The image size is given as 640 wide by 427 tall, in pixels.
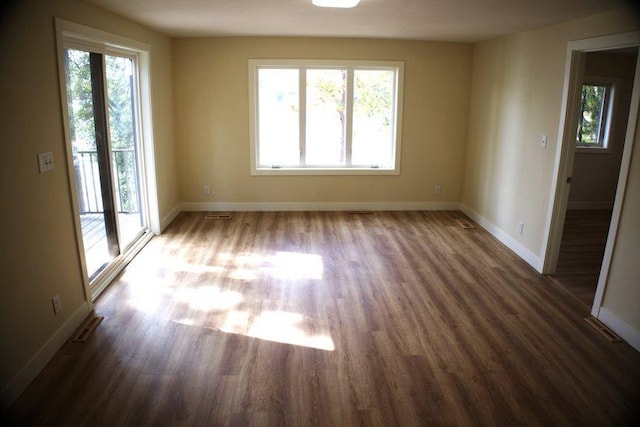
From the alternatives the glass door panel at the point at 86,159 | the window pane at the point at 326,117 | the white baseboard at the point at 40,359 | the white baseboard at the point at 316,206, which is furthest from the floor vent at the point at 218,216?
the white baseboard at the point at 40,359

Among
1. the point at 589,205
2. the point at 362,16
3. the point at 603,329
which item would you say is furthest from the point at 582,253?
the point at 362,16

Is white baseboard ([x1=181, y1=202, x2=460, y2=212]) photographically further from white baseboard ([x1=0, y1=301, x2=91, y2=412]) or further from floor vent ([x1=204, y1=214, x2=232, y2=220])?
white baseboard ([x1=0, y1=301, x2=91, y2=412])

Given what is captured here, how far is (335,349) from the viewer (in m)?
3.03

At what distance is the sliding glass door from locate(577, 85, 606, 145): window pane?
629 cm

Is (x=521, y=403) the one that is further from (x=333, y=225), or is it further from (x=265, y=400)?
(x=333, y=225)

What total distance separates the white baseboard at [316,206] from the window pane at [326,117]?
62 cm

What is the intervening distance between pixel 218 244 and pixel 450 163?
141 inches

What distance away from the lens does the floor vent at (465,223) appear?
231 inches

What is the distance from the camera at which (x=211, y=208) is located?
6414 mm

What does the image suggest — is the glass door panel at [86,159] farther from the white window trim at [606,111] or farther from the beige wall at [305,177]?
the white window trim at [606,111]

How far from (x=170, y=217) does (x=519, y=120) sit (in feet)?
14.6

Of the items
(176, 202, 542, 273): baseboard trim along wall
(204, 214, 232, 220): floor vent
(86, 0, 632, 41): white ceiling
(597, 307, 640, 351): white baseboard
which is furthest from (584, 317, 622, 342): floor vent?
(204, 214, 232, 220): floor vent

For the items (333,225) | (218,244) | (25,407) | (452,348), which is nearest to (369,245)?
(333,225)

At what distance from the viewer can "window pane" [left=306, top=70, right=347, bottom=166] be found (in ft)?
20.2
